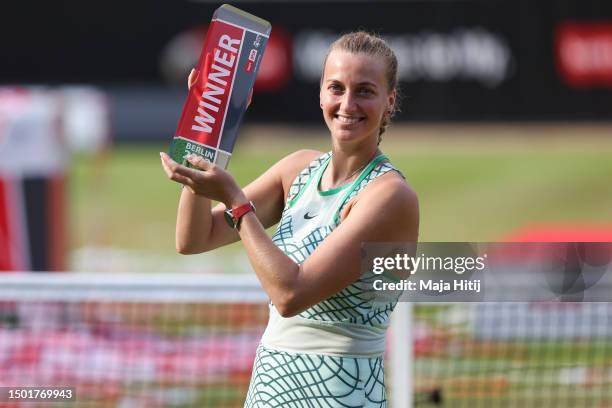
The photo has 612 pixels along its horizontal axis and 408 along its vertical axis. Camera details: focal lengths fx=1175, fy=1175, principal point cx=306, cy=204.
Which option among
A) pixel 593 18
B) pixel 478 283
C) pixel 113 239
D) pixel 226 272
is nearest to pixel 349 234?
pixel 478 283

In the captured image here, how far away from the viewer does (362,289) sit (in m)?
3.03

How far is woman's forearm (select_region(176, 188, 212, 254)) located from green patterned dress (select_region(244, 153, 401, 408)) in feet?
0.71

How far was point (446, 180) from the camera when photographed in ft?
51.3

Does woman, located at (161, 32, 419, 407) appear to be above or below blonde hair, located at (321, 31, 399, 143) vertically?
below

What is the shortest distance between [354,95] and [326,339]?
25.2 inches

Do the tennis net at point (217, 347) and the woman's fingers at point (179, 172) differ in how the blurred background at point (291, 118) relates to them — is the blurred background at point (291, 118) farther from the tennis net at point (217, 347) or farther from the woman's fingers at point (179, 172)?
the woman's fingers at point (179, 172)

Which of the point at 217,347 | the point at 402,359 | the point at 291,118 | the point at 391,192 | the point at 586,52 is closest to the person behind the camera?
the point at 391,192

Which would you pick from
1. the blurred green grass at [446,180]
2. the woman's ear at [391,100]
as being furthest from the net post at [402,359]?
the blurred green grass at [446,180]

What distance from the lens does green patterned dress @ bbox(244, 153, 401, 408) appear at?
10.0 feet

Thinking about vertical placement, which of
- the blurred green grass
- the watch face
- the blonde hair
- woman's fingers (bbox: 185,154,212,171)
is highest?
the blurred green grass

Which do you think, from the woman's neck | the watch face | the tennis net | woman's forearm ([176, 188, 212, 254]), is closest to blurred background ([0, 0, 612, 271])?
the tennis net

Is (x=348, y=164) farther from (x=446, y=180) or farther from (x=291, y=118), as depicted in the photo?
(x=291, y=118)

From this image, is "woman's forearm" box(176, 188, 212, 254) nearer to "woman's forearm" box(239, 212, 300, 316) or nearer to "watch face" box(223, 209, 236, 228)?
"watch face" box(223, 209, 236, 228)

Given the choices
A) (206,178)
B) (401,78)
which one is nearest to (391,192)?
(206,178)
